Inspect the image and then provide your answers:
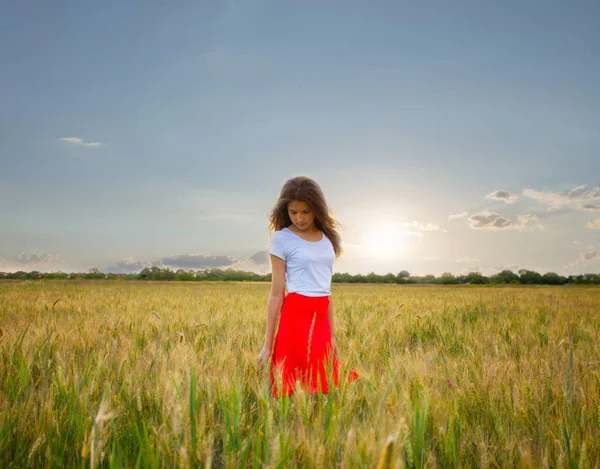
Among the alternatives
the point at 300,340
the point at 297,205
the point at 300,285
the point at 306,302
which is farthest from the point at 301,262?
the point at 300,340

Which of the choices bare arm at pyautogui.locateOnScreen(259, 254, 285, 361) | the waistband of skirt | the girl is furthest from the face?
the waistband of skirt

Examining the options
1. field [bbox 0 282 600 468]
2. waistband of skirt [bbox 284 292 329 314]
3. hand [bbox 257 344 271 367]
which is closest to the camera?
field [bbox 0 282 600 468]

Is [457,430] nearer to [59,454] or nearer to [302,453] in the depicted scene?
[302,453]

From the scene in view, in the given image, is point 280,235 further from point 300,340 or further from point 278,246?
point 300,340

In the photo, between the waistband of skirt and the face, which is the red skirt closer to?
the waistband of skirt

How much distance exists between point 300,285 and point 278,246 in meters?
0.31

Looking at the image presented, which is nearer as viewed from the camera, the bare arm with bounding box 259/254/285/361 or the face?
the bare arm with bounding box 259/254/285/361

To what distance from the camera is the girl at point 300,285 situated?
2.70 m

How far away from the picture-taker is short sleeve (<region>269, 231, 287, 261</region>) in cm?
282

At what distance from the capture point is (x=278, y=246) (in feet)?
9.29

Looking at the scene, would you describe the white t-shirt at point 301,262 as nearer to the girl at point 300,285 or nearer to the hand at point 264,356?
the girl at point 300,285

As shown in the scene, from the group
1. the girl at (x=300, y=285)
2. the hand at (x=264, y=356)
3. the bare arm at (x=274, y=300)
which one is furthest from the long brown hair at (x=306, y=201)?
the hand at (x=264, y=356)

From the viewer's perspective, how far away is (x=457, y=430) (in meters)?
1.69

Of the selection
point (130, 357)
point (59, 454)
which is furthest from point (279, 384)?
point (130, 357)
